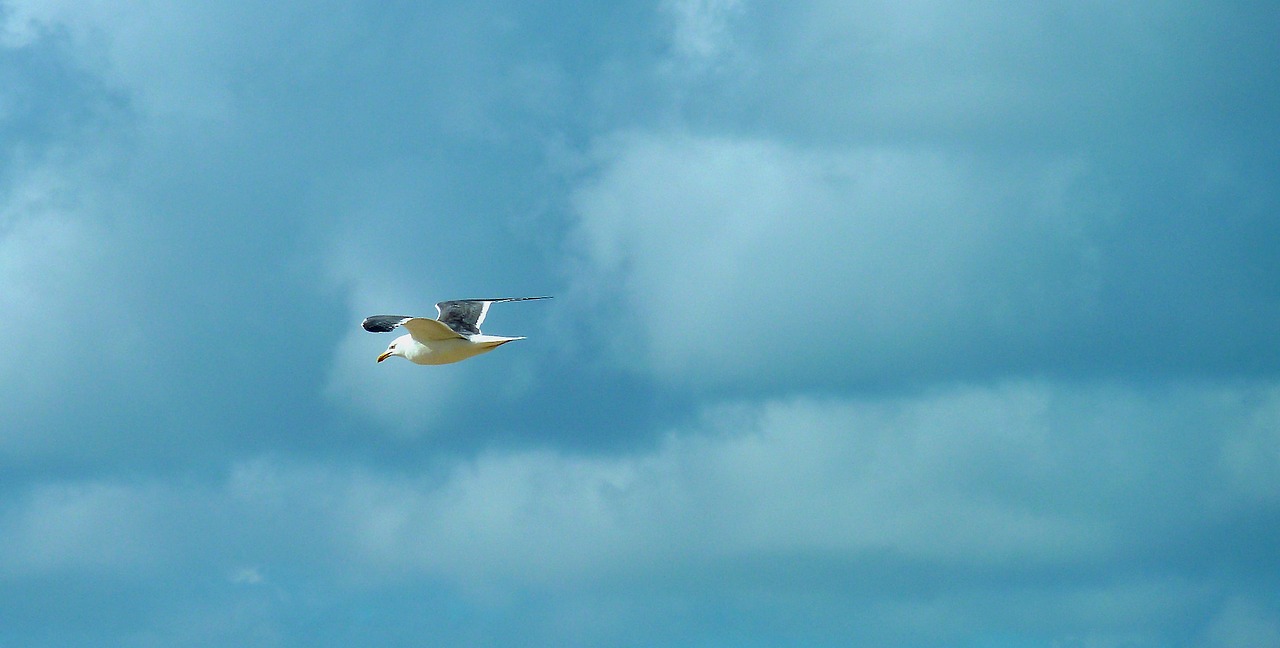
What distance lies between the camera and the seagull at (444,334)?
79.6 meters

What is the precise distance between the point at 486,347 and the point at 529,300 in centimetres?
595

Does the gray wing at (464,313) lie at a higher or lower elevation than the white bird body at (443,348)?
higher

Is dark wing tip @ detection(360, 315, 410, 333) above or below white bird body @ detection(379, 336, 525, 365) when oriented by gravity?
above

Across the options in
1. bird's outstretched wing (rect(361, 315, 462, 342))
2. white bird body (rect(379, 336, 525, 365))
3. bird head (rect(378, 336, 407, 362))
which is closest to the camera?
bird's outstretched wing (rect(361, 315, 462, 342))

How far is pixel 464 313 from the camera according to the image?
8788 cm

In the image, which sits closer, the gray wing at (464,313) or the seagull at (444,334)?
the seagull at (444,334)

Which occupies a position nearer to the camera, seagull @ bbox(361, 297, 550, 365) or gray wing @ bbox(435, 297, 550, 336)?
seagull @ bbox(361, 297, 550, 365)

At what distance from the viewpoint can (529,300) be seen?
280 feet

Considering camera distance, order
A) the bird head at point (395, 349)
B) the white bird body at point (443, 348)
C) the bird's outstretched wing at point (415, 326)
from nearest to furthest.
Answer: the bird's outstretched wing at point (415, 326) < the white bird body at point (443, 348) < the bird head at point (395, 349)

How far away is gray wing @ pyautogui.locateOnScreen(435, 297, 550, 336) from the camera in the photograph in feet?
284

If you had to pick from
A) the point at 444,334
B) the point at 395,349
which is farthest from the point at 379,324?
the point at 444,334

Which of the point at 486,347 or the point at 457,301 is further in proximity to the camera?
the point at 457,301

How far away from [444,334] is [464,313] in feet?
23.7

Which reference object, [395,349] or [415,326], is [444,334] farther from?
[395,349]
